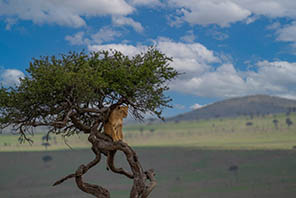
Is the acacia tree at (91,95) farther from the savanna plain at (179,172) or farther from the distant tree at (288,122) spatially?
the distant tree at (288,122)

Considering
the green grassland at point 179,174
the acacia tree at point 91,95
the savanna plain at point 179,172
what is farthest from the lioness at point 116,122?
the savanna plain at point 179,172

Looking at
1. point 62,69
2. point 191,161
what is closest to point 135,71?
point 62,69

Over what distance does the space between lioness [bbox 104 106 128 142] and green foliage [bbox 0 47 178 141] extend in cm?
46

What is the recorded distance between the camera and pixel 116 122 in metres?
17.3

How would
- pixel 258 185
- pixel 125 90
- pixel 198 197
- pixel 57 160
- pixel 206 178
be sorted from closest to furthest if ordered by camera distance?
pixel 125 90
pixel 198 197
pixel 258 185
pixel 206 178
pixel 57 160

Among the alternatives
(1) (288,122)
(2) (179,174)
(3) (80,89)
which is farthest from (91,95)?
(1) (288,122)

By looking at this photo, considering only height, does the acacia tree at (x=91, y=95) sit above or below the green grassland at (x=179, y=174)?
above

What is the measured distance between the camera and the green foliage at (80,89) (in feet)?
53.1

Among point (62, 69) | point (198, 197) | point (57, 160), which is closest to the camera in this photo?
point (62, 69)

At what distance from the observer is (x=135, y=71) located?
56.2 ft

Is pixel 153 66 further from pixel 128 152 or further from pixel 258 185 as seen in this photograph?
pixel 258 185

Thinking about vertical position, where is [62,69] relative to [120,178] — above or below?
above

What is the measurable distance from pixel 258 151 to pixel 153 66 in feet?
396

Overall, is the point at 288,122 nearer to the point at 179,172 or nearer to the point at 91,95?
the point at 179,172
